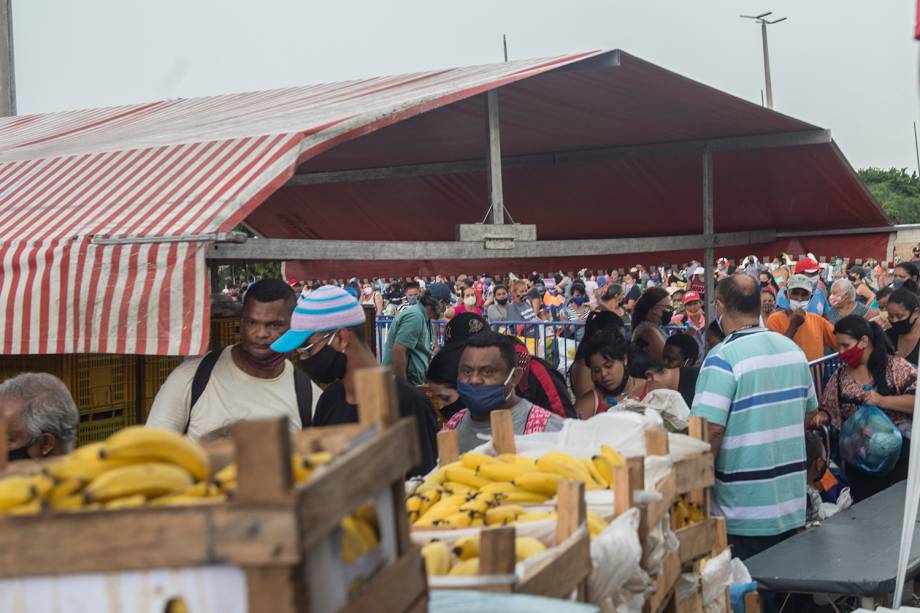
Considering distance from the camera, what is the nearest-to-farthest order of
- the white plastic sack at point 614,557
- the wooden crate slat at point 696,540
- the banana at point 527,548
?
the banana at point 527,548, the white plastic sack at point 614,557, the wooden crate slat at point 696,540

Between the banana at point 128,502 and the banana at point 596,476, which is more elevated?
the banana at point 128,502

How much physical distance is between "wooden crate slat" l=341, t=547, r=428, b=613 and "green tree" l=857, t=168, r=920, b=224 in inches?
2783

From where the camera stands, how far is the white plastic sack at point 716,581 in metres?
4.07

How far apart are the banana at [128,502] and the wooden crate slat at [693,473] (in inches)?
95.3

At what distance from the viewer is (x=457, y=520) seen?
313 cm

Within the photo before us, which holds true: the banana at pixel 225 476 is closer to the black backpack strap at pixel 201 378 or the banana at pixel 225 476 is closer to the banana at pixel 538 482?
the banana at pixel 538 482

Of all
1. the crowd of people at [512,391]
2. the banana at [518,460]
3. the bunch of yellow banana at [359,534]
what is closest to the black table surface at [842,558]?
the crowd of people at [512,391]

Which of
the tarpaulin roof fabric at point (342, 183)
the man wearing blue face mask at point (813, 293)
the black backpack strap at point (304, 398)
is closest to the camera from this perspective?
the tarpaulin roof fabric at point (342, 183)

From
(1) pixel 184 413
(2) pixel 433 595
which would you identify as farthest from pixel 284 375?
(2) pixel 433 595

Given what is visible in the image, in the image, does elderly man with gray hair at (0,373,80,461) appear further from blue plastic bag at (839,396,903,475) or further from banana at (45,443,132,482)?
blue plastic bag at (839,396,903,475)

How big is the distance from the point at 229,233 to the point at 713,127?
186 inches

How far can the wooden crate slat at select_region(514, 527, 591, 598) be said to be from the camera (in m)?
2.58

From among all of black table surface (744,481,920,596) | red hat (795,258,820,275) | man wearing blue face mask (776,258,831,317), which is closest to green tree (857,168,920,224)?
man wearing blue face mask (776,258,831,317)

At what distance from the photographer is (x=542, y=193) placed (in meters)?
9.93
